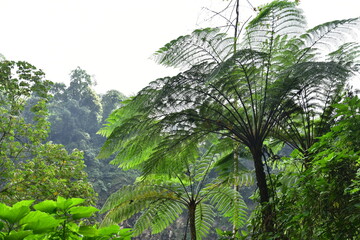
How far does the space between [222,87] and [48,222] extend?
6.90 feet

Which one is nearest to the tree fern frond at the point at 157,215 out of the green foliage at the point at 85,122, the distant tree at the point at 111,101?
the green foliage at the point at 85,122

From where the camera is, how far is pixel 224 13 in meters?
2.61

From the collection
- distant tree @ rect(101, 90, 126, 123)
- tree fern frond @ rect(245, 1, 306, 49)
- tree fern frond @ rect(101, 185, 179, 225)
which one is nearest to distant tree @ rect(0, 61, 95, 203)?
tree fern frond @ rect(101, 185, 179, 225)

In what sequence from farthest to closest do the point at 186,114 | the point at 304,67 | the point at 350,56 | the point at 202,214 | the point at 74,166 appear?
the point at 74,166, the point at 202,214, the point at 350,56, the point at 186,114, the point at 304,67

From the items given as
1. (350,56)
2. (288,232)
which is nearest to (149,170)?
(288,232)

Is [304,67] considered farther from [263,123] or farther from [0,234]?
[0,234]

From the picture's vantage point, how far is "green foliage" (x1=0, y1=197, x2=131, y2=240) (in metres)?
0.51

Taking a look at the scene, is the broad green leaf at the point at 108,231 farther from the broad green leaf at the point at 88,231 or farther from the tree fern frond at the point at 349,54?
the tree fern frond at the point at 349,54

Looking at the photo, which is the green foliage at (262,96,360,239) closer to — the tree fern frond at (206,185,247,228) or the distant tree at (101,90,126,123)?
the tree fern frond at (206,185,247,228)

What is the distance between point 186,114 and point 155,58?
527 millimetres

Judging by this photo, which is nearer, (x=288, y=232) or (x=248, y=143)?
(x=288, y=232)

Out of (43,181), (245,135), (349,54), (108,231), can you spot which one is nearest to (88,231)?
(108,231)

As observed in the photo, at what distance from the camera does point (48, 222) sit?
52cm

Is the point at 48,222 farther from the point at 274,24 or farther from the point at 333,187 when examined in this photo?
the point at 274,24
